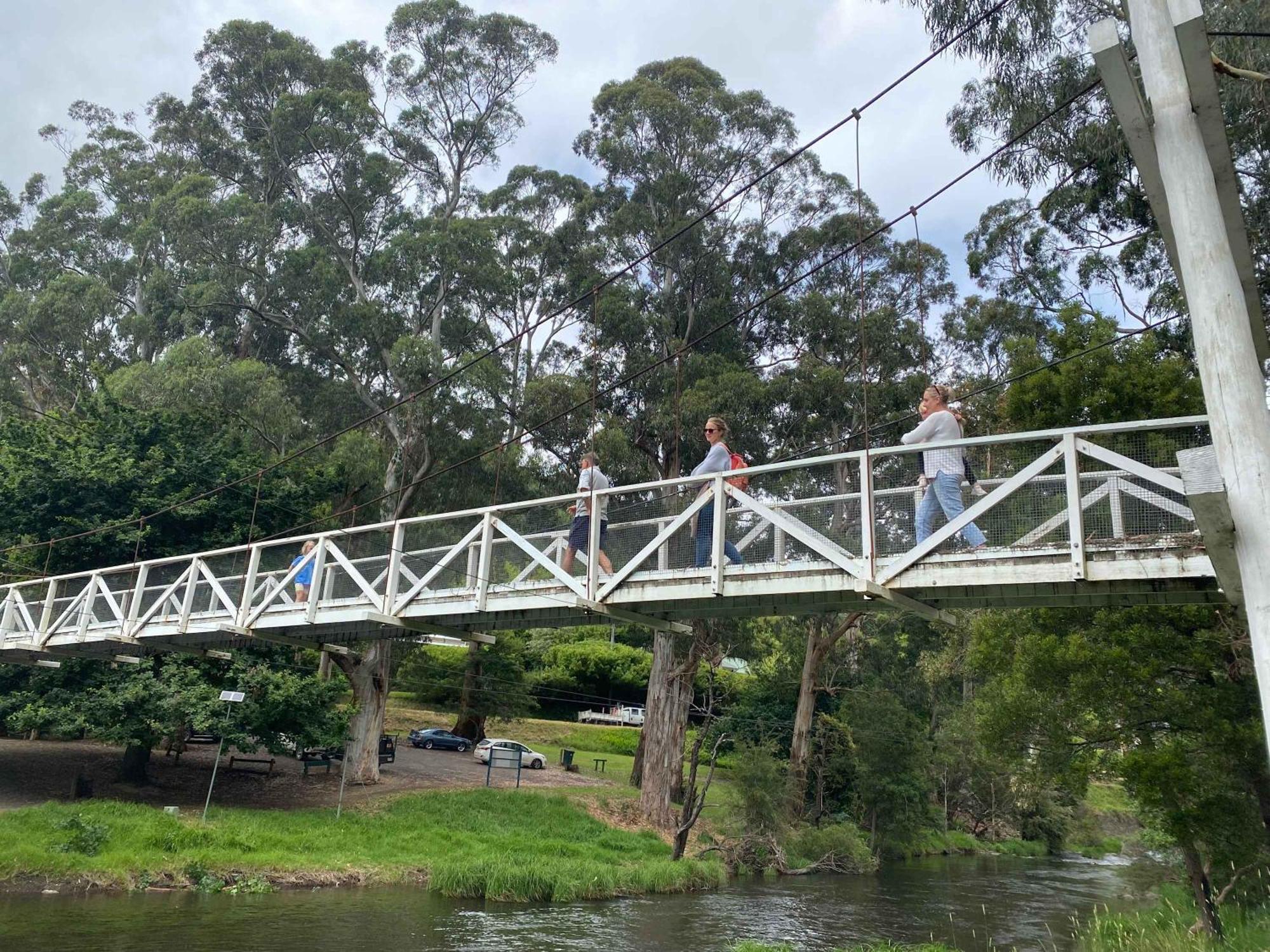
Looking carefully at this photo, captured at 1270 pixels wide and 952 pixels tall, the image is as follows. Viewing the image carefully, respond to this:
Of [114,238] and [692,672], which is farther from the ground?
[114,238]

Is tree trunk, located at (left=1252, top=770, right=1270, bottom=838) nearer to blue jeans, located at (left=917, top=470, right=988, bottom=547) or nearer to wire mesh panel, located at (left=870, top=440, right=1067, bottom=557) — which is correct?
wire mesh panel, located at (left=870, top=440, right=1067, bottom=557)

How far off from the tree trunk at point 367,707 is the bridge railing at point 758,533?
37.1 ft

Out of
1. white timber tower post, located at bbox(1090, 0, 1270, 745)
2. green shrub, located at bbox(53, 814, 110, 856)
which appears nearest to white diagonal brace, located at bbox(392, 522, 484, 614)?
white timber tower post, located at bbox(1090, 0, 1270, 745)

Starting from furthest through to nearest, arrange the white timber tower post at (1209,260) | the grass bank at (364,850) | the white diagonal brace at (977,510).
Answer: the grass bank at (364,850) < the white diagonal brace at (977,510) < the white timber tower post at (1209,260)

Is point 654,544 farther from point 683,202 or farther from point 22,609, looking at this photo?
point 683,202

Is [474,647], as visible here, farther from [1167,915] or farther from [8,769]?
[1167,915]

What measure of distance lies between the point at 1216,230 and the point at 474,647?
2766 cm

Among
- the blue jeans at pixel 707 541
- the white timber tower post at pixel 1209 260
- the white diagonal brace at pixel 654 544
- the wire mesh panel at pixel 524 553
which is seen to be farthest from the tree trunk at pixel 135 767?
the white timber tower post at pixel 1209 260

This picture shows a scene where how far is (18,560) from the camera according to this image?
21641 millimetres

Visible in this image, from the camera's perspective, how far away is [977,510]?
6855mm

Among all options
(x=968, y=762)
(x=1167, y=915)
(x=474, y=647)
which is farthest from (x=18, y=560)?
(x=968, y=762)

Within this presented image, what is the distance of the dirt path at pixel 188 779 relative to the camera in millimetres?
19109

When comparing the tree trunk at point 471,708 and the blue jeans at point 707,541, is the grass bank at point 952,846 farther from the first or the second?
the blue jeans at point 707,541

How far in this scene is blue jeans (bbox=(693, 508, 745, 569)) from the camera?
824 cm
